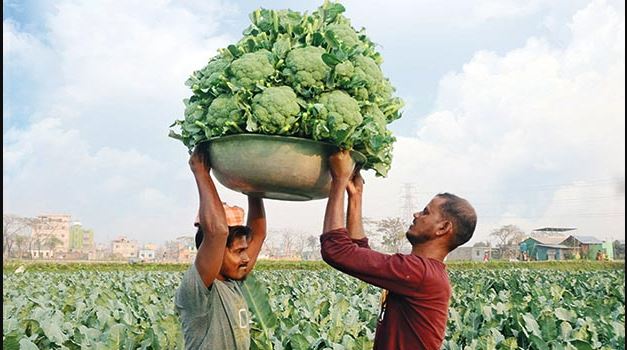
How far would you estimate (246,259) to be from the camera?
122 inches

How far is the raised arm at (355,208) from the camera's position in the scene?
9.93 ft

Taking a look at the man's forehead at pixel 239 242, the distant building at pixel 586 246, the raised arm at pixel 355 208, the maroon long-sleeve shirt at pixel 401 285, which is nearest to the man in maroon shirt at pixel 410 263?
the maroon long-sleeve shirt at pixel 401 285

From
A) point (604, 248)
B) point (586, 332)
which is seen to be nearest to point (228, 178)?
point (586, 332)

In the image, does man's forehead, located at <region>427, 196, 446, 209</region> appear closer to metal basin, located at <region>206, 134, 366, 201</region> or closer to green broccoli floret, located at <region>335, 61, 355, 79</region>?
metal basin, located at <region>206, 134, 366, 201</region>

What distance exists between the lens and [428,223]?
2.90 m

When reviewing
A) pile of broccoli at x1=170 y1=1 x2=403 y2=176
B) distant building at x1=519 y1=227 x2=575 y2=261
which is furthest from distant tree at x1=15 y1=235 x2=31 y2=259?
pile of broccoli at x1=170 y1=1 x2=403 y2=176

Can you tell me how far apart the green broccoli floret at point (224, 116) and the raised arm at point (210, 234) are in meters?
0.26

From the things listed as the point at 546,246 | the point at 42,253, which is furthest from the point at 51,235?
the point at 546,246

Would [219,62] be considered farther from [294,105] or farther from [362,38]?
[362,38]

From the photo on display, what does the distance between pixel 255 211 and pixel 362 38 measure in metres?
0.96

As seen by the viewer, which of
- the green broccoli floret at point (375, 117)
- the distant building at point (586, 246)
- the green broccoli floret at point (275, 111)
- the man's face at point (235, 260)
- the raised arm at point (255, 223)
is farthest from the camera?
the distant building at point (586, 246)

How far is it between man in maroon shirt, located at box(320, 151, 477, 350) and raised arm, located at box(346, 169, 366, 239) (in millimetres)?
100

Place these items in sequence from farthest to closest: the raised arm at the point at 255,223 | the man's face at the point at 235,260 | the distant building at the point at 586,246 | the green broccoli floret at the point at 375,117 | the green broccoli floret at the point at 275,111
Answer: the distant building at the point at 586,246 < the raised arm at the point at 255,223 < the man's face at the point at 235,260 < the green broccoli floret at the point at 375,117 < the green broccoli floret at the point at 275,111

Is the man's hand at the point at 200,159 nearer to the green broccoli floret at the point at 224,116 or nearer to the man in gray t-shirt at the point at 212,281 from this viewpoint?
the man in gray t-shirt at the point at 212,281
